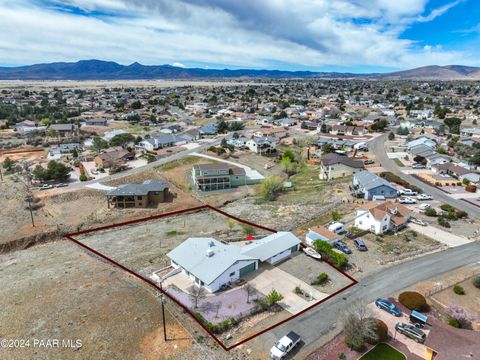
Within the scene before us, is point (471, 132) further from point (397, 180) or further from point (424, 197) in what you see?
point (424, 197)

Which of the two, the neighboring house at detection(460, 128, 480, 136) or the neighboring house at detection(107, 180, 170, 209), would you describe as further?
the neighboring house at detection(460, 128, 480, 136)

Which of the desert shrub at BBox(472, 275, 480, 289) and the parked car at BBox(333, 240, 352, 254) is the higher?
the desert shrub at BBox(472, 275, 480, 289)

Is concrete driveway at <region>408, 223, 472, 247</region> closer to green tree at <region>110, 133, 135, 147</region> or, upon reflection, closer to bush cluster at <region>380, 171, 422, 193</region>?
bush cluster at <region>380, 171, 422, 193</region>

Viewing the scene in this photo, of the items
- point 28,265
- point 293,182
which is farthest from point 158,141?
point 28,265

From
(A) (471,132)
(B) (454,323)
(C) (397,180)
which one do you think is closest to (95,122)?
(C) (397,180)

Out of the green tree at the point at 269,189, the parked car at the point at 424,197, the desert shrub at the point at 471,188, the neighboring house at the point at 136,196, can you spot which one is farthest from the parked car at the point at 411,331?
the desert shrub at the point at 471,188

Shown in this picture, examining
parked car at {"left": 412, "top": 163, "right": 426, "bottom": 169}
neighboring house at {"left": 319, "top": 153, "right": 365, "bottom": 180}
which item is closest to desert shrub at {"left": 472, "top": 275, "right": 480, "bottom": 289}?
neighboring house at {"left": 319, "top": 153, "right": 365, "bottom": 180}
